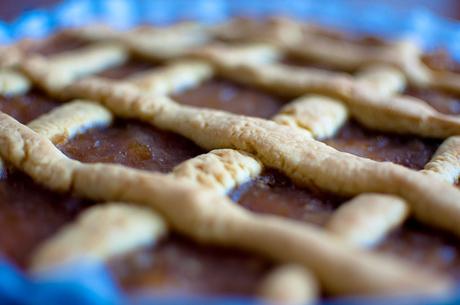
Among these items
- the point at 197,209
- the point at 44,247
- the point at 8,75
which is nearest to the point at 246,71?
the point at 8,75

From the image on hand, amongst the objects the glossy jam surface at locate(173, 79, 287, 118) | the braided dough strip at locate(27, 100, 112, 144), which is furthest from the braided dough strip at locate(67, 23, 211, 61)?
the braided dough strip at locate(27, 100, 112, 144)

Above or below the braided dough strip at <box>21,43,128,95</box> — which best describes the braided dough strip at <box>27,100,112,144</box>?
above

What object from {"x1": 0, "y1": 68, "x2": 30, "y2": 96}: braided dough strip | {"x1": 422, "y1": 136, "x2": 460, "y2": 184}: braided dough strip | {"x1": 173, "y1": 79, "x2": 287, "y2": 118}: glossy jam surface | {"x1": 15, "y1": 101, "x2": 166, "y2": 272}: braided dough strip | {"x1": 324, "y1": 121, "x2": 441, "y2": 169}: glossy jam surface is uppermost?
{"x1": 422, "y1": 136, "x2": 460, "y2": 184}: braided dough strip

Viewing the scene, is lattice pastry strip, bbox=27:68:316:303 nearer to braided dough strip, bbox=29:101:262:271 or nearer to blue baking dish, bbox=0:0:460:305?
braided dough strip, bbox=29:101:262:271

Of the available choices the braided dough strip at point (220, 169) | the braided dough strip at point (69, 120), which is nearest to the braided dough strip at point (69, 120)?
the braided dough strip at point (69, 120)

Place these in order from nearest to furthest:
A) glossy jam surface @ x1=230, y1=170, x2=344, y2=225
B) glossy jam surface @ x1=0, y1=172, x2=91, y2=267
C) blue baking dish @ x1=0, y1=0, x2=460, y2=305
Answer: glossy jam surface @ x1=0, y1=172, x2=91, y2=267, glossy jam surface @ x1=230, y1=170, x2=344, y2=225, blue baking dish @ x1=0, y1=0, x2=460, y2=305
